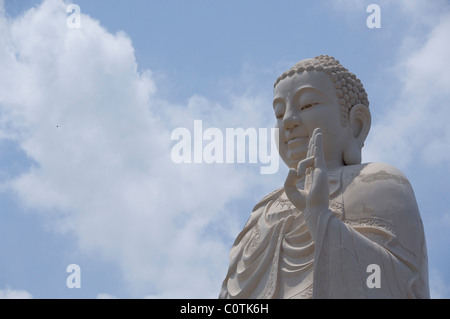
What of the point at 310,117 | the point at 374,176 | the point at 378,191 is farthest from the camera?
the point at 310,117

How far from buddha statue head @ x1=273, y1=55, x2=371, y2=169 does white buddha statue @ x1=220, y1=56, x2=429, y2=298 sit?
10 mm

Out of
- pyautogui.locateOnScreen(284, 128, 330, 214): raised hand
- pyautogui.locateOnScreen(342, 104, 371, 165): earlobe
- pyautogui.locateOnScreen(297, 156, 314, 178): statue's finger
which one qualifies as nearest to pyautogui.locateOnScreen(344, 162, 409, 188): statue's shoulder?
pyautogui.locateOnScreen(342, 104, 371, 165): earlobe

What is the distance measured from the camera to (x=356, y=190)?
9.17 metres

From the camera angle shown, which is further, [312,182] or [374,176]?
[374,176]

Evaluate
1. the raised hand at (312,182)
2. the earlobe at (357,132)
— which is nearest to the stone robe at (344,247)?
the raised hand at (312,182)

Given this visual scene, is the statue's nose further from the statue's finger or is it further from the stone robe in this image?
the statue's finger

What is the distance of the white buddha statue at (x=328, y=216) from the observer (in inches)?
333

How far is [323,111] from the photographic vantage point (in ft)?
32.0

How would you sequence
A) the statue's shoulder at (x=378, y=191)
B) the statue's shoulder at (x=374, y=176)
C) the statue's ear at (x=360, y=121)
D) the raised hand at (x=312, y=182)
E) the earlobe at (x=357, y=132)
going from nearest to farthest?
the raised hand at (x=312, y=182), the statue's shoulder at (x=378, y=191), the statue's shoulder at (x=374, y=176), the earlobe at (x=357, y=132), the statue's ear at (x=360, y=121)

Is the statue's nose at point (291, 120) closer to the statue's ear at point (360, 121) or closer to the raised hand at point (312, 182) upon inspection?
the statue's ear at point (360, 121)

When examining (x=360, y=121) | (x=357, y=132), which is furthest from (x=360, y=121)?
(x=357, y=132)

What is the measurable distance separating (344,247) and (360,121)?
2.06 m

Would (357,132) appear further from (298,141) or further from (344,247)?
(344,247)
